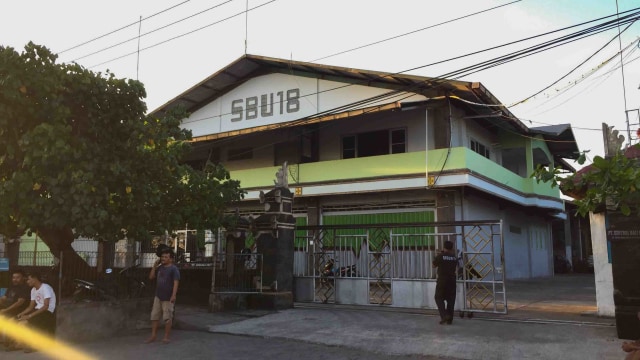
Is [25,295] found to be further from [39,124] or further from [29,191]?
[39,124]

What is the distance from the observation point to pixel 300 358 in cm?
734

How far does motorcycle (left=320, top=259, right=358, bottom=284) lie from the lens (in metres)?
13.0

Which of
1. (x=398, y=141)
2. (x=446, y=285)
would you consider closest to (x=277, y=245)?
(x=446, y=285)

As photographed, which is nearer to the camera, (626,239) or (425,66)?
(626,239)

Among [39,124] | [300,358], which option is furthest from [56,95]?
[300,358]

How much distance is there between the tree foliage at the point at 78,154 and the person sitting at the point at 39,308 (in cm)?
109

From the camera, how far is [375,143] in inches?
802

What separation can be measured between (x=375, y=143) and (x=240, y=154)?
731 cm

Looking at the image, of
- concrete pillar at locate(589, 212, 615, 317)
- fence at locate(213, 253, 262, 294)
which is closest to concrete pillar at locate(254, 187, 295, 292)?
fence at locate(213, 253, 262, 294)

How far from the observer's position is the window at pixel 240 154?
2400cm

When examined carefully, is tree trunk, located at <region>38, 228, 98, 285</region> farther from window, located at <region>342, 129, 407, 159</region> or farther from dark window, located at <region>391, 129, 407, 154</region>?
dark window, located at <region>391, 129, 407, 154</region>

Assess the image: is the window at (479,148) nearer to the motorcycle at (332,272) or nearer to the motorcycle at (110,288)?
the motorcycle at (332,272)


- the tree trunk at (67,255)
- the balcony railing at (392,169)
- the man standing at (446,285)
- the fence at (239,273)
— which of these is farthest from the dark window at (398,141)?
the tree trunk at (67,255)

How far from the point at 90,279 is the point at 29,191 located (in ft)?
7.47
